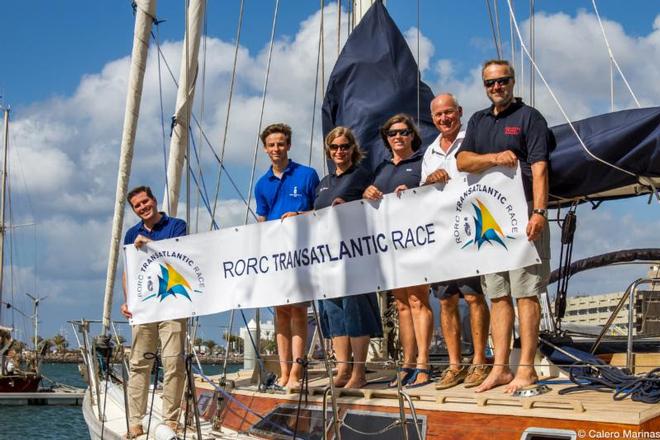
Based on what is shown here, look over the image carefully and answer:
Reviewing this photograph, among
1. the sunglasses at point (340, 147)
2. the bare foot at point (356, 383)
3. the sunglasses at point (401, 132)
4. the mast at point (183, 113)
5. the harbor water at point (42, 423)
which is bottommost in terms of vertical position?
the harbor water at point (42, 423)

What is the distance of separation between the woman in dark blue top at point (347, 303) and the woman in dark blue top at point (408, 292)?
183 millimetres

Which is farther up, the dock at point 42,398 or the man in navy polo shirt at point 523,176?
the man in navy polo shirt at point 523,176

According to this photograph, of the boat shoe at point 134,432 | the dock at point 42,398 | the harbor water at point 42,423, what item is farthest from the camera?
the dock at point 42,398

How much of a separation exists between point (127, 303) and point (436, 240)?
8.61 feet

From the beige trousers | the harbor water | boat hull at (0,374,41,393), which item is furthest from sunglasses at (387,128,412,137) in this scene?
boat hull at (0,374,41,393)

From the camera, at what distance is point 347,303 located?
638 centimetres

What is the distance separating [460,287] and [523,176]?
3.15 feet

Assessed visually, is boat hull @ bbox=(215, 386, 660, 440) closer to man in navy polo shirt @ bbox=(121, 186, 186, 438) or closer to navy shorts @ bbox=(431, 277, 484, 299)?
navy shorts @ bbox=(431, 277, 484, 299)

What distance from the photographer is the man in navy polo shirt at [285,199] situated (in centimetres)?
670

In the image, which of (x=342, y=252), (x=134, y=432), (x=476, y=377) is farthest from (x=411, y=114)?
(x=134, y=432)

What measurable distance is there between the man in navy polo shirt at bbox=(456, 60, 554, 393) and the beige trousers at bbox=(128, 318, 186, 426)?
2.33 metres

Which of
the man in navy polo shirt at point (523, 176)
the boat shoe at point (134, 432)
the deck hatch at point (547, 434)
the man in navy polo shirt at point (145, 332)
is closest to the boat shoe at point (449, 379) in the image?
the man in navy polo shirt at point (523, 176)

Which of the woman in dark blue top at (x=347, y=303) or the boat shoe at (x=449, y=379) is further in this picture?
the woman in dark blue top at (x=347, y=303)

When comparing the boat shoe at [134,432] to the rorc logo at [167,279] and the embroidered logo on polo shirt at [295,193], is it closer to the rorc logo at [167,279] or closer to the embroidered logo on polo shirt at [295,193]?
the rorc logo at [167,279]
